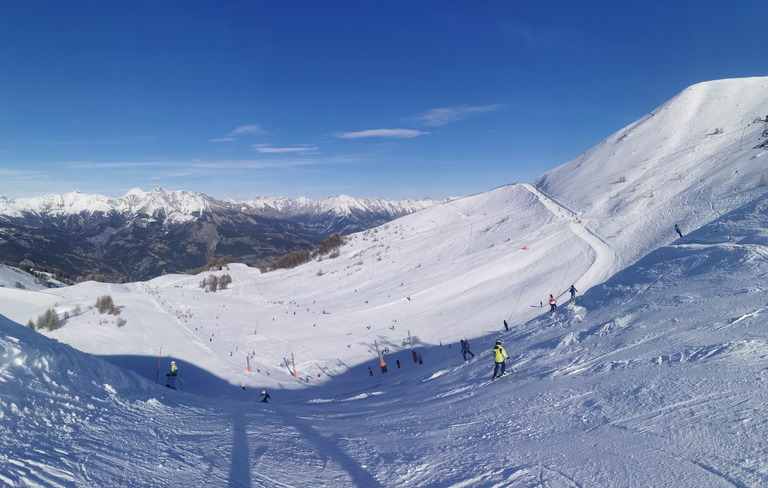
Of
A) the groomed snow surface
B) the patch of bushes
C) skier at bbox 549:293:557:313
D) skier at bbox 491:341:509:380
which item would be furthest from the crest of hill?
the patch of bushes

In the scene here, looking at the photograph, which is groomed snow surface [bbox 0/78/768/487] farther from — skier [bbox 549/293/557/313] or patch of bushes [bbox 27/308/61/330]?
patch of bushes [bbox 27/308/61/330]

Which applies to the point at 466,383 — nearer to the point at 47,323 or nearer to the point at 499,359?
the point at 499,359

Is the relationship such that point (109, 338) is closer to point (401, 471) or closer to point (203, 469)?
point (203, 469)

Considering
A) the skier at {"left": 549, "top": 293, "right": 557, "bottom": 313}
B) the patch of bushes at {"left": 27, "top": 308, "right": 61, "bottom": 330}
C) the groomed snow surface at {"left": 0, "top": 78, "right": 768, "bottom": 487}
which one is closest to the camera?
the groomed snow surface at {"left": 0, "top": 78, "right": 768, "bottom": 487}

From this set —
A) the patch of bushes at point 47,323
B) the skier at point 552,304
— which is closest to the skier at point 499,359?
the skier at point 552,304

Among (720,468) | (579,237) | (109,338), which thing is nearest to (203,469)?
(720,468)

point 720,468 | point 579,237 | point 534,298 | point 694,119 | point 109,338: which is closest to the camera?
point 720,468

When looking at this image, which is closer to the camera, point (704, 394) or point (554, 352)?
point (704, 394)

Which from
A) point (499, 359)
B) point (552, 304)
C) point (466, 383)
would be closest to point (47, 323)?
point (466, 383)
